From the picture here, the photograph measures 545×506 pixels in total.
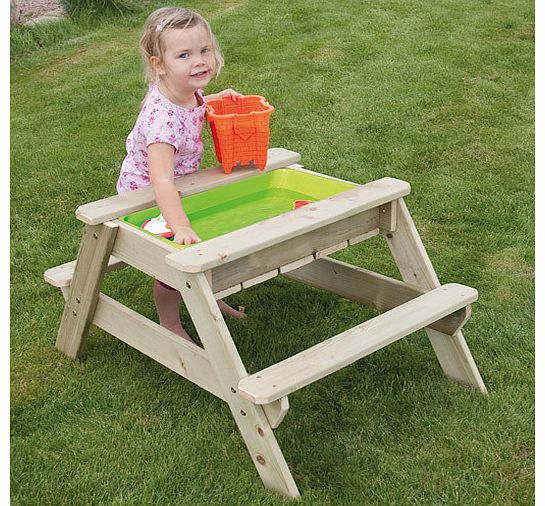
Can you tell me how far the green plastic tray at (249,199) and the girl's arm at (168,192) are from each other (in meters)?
0.13

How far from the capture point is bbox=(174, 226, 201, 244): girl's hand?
259 cm

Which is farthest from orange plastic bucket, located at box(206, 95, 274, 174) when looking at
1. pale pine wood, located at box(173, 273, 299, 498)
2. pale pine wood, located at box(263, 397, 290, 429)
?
pale pine wood, located at box(263, 397, 290, 429)

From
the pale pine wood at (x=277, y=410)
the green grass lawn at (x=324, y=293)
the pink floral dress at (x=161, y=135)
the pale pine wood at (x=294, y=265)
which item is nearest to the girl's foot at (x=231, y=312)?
the green grass lawn at (x=324, y=293)

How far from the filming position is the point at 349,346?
8.01 feet

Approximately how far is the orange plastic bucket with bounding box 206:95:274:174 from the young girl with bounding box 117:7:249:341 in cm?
10

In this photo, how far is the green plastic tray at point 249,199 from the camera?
114 inches

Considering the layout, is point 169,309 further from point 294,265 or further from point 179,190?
point 294,265

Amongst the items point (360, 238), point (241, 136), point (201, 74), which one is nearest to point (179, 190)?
point (241, 136)

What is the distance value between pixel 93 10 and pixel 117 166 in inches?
128

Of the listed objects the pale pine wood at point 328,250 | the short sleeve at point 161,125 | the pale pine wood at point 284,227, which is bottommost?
the pale pine wood at point 328,250

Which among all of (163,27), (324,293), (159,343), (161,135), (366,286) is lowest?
(324,293)

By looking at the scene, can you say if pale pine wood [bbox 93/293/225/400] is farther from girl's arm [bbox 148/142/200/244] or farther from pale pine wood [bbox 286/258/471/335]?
pale pine wood [bbox 286/258/471/335]

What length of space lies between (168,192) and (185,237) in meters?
0.22

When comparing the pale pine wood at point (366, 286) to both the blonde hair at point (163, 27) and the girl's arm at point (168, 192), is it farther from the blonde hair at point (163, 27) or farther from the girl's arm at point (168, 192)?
the blonde hair at point (163, 27)
